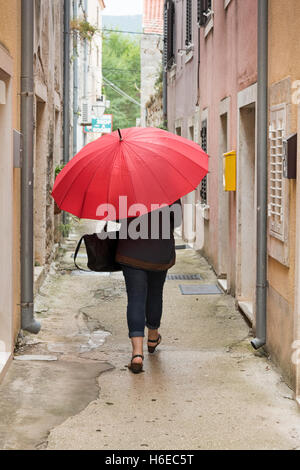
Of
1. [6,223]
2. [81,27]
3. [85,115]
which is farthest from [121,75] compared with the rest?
[6,223]

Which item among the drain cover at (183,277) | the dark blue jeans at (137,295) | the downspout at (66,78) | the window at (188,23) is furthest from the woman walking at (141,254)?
the window at (188,23)

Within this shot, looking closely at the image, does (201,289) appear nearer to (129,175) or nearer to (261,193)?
(261,193)

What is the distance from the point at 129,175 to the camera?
550cm

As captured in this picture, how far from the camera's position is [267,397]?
207 inches

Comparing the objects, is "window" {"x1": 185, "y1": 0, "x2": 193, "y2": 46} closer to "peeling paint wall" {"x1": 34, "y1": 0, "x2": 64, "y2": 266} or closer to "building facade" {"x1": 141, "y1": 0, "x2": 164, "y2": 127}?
"peeling paint wall" {"x1": 34, "y1": 0, "x2": 64, "y2": 266}

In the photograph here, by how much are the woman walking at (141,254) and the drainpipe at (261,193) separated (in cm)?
80

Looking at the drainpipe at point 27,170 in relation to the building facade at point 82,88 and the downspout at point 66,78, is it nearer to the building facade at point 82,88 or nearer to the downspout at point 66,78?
the downspout at point 66,78

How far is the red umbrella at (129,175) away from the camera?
5.47 m

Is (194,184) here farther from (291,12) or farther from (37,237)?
(37,237)

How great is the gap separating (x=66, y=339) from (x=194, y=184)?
2202mm

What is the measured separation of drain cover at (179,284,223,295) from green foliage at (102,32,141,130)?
4787 centimetres

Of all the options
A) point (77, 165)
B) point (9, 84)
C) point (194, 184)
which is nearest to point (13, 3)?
point (9, 84)

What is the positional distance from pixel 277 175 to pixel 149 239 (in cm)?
109

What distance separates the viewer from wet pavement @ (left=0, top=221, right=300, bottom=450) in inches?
176
